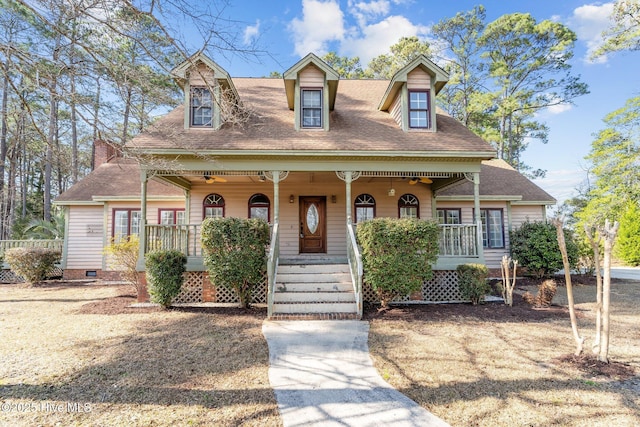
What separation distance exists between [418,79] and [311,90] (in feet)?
11.6

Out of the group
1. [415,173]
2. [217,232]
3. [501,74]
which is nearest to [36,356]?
[217,232]

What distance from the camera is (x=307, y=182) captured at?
12023mm

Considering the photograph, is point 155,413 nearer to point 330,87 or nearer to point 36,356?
point 36,356

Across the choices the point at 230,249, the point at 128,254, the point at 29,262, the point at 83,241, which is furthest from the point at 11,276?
the point at 230,249

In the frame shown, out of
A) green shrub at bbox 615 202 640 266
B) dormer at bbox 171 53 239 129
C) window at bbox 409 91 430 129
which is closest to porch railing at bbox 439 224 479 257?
window at bbox 409 91 430 129

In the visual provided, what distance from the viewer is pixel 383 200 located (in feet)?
40.5

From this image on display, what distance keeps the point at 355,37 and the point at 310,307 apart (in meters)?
11.3

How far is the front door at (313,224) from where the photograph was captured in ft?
39.3

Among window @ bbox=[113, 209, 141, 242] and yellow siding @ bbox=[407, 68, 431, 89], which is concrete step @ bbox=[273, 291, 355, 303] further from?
window @ bbox=[113, 209, 141, 242]

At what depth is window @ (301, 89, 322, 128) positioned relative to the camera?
415 inches

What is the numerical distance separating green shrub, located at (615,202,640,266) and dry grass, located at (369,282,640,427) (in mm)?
14367

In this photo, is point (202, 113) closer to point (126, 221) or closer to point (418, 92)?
point (126, 221)

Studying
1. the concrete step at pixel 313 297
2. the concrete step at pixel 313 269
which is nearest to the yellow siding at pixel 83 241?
the concrete step at pixel 313 269

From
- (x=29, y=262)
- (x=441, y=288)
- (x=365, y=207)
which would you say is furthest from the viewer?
(x=365, y=207)
